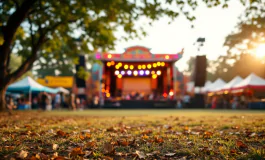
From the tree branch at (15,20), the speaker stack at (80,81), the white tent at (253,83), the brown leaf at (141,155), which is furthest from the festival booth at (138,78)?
the brown leaf at (141,155)

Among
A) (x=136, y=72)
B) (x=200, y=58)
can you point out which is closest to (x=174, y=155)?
(x=200, y=58)

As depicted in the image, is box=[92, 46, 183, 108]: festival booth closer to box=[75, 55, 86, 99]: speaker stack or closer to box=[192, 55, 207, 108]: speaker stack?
box=[75, 55, 86, 99]: speaker stack

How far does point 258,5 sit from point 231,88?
16.2m

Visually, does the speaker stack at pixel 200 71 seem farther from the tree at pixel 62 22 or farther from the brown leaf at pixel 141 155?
the brown leaf at pixel 141 155

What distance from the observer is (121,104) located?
24938mm

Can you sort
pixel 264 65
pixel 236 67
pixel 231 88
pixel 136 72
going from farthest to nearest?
1. pixel 236 67
2. pixel 264 65
3. pixel 136 72
4. pixel 231 88

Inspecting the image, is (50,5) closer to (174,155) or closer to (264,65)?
(174,155)

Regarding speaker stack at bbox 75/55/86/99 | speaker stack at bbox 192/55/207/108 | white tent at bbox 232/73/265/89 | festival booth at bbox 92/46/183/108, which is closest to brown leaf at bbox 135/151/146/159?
speaker stack at bbox 75/55/86/99

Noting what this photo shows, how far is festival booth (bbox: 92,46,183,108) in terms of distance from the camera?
82.7ft

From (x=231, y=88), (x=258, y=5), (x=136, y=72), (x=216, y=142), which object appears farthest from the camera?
(x=136, y=72)

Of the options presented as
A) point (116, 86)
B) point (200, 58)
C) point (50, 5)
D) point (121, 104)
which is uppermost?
point (50, 5)

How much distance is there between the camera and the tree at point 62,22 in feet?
36.9

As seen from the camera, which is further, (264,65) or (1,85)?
(264,65)

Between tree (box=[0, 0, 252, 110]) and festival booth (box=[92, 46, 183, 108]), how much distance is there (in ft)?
31.8
